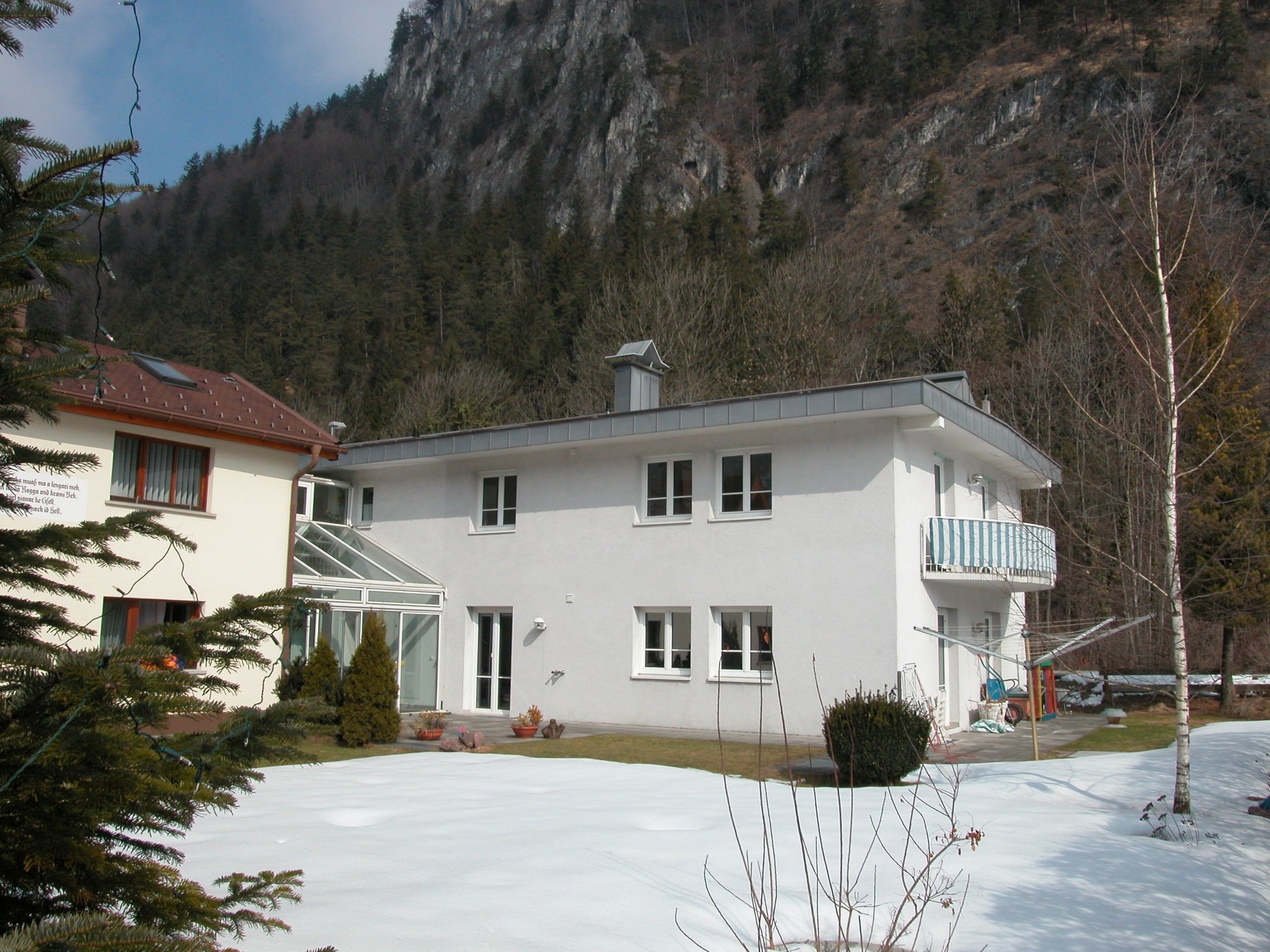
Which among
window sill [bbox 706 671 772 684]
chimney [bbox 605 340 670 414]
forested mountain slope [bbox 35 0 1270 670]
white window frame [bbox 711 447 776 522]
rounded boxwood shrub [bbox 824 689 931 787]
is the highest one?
forested mountain slope [bbox 35 0 1270 670]

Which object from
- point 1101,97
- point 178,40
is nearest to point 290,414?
point 178,40

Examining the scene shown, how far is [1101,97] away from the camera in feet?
219

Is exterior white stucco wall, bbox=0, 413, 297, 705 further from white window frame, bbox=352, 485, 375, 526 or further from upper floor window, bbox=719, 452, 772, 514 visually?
upper floor window, bbox=719, 452, 772, 514

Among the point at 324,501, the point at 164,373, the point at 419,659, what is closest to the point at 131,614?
the point at 164,373

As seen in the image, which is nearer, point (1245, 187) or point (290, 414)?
point (290, 414)

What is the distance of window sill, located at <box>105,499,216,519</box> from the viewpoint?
A: 14.3 m

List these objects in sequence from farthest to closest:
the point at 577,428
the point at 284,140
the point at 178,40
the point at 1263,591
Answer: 1. the point at 284,140
2. the point at 1263,591
3. the point at 577,428
4. the point at 178,40

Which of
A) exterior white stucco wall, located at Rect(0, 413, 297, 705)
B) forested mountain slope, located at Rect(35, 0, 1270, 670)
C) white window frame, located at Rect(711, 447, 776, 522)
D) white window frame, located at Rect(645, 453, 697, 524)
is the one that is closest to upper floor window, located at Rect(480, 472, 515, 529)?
white window frame, located at Rect(645, 453, 697, 524)

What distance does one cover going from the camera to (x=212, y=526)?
51.1 ft

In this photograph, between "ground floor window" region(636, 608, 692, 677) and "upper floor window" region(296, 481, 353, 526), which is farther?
"upper floor window" region(296, 481, 353, 526)

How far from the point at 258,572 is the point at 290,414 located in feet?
9.52

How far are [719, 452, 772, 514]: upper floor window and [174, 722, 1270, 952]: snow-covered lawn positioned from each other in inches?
293

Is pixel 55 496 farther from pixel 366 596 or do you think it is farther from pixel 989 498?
pixel 989 498

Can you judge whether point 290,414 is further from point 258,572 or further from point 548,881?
point 548,881
